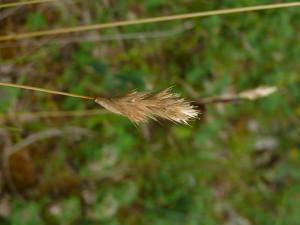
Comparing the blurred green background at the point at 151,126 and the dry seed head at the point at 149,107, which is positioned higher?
the blurred green background at the point at 151,126

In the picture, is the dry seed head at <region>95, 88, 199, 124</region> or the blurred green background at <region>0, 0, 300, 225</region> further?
the blurred green background at <region>0, 0, 300, 225</region>

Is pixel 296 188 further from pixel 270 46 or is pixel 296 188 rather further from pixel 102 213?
pixel 102 213

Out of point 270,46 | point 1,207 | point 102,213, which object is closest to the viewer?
point 1,207

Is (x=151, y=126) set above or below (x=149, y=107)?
above

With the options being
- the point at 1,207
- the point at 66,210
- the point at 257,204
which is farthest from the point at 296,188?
the point at 1,207

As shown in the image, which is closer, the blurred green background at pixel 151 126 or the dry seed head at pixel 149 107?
the dry seed head at pixel 149 107
